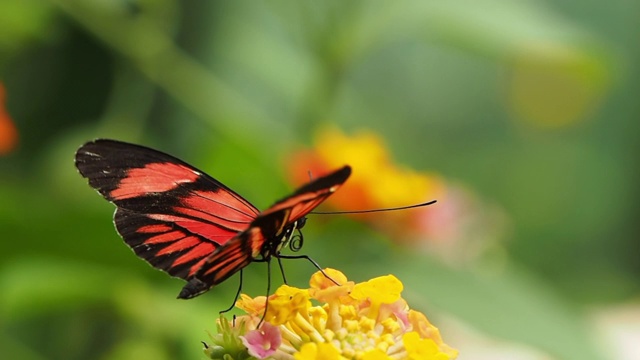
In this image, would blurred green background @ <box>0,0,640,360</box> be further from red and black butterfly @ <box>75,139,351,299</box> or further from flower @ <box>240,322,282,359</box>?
flower @ <box>240,322,282,359</box>

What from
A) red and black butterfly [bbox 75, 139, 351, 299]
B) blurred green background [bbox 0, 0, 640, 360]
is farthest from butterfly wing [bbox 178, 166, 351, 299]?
blurred green background [bbox 0, 0, 640, 360]

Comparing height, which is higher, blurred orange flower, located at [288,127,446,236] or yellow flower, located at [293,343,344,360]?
blurred orange flower, located at [288,127,446,236]

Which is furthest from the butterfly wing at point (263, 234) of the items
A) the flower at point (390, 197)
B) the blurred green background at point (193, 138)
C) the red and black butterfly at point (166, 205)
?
the flower at point (390, 197)

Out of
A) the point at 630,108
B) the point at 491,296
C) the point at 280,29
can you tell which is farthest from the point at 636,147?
the point at 491,296

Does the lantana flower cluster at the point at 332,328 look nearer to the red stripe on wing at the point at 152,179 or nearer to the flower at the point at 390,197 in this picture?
the red stripe on wing at the point at 152,179

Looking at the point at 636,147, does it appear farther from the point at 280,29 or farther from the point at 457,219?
the point at 457,219
